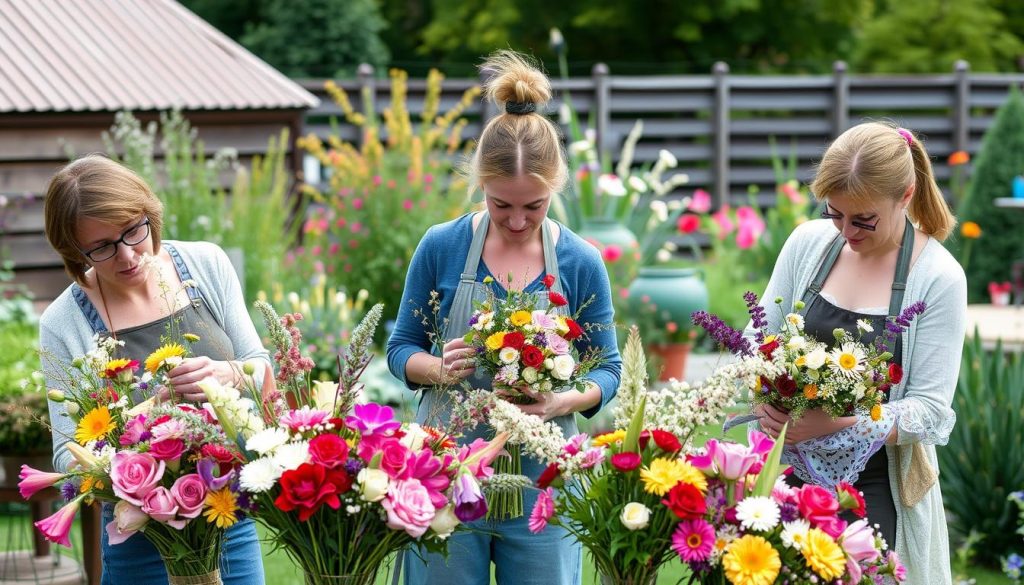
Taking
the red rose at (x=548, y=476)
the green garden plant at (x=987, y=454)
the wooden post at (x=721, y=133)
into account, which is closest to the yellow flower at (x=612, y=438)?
the red rose at (x=548, y=476)

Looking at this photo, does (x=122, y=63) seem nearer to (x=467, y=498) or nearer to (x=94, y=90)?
(x=94, y=90)

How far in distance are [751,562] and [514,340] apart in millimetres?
645

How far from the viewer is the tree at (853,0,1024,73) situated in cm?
1812

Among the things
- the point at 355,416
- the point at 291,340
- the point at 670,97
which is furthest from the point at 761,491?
the point at 670,97

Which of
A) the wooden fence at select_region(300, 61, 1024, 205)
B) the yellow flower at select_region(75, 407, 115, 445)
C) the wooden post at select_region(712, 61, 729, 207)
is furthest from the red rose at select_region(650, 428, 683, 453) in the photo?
the wooden post at select_region(712, 61, 729, 207)

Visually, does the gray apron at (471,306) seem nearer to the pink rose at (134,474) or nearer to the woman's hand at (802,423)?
the woman's hand at (802,423)

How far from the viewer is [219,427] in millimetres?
2006

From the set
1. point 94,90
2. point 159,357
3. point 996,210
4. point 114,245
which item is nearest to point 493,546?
point 159,357

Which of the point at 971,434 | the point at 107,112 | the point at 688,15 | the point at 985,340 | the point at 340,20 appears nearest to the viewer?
the point at 971,434

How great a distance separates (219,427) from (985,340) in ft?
16.5

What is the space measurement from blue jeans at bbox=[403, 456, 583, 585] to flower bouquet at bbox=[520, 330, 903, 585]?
53cm

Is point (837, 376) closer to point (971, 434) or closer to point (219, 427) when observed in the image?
point (219, 427)

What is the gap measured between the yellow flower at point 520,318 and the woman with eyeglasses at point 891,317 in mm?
552

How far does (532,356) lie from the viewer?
2252 millimetres
